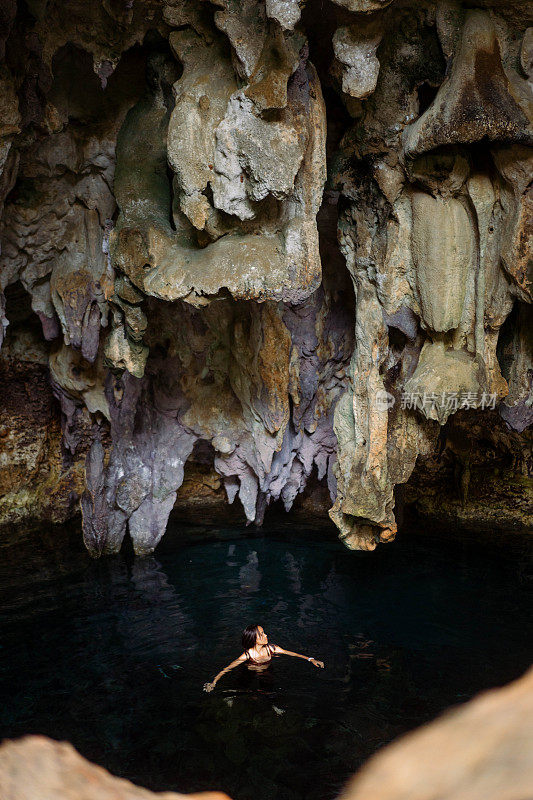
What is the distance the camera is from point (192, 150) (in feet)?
21.7

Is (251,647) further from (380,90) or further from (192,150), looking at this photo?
(380,90)

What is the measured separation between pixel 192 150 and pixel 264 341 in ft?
10.6

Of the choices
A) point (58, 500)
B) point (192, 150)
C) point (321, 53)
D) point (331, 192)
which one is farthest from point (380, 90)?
point (58, 500)

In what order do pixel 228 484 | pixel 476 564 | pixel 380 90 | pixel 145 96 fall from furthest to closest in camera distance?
pixel 228 484
pixel 476 564
pixel 145 96
pixel 380 90

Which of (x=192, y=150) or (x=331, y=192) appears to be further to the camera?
(x=331, y=192)

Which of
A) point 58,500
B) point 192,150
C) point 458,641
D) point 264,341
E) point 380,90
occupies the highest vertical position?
point 380,90
